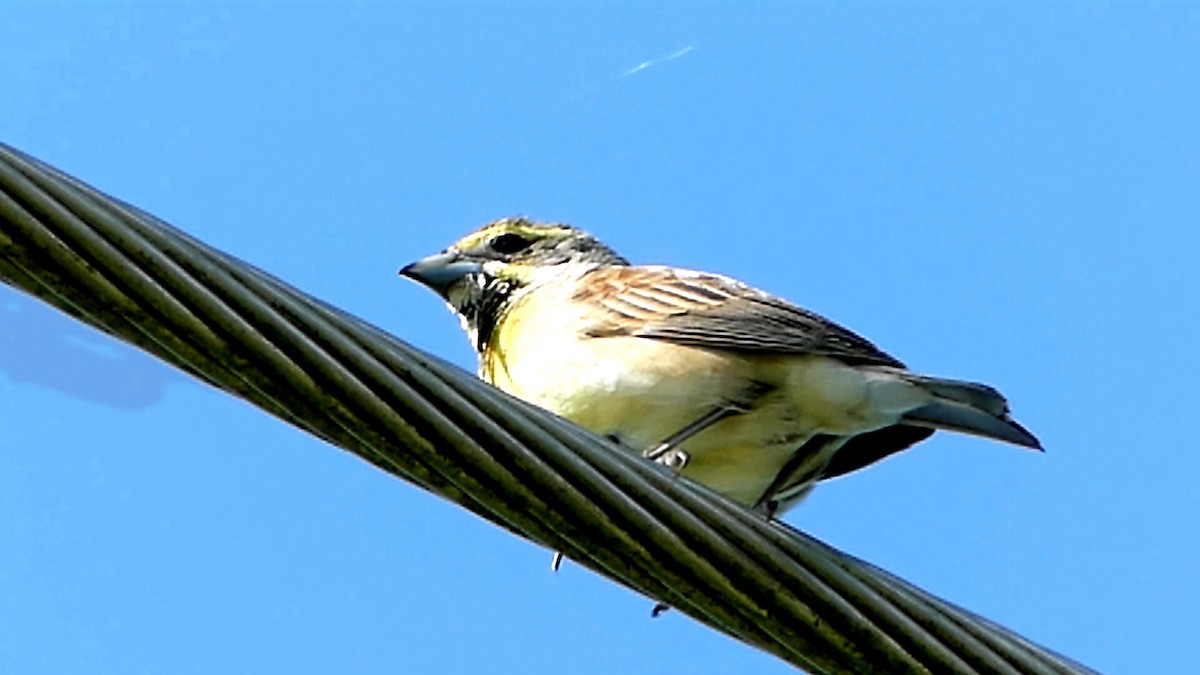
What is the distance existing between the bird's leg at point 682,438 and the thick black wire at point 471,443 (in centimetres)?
194

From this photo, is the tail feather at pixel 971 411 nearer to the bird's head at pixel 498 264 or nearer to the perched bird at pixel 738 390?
the perched bird at pixel 738 390

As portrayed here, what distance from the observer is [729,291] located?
6.12 meters

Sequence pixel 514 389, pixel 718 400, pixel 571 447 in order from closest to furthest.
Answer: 1. pixel 571 447
2. pixel 718 400
3. pixel 514 389

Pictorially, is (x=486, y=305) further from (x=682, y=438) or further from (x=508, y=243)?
(x=682, y=438)

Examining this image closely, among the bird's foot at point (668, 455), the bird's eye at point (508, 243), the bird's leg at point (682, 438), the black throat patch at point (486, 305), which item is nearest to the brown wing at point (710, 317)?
the bird's leg at point (682, 438)

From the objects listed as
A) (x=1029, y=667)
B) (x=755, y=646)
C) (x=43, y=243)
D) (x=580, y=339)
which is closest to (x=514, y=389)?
(x=580, y=339)

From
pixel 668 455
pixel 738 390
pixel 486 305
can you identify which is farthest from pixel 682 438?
pixel 486 305

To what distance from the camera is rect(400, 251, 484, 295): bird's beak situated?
6895 mm

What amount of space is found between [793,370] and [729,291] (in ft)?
1.61

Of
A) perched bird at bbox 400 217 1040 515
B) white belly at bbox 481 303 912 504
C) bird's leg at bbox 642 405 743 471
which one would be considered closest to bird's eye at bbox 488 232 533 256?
perched bird at bbox 400 217 1040 515

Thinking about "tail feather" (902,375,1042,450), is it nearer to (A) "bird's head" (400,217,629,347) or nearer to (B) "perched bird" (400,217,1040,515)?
(B) "perched bird" (400,217,1040,515)

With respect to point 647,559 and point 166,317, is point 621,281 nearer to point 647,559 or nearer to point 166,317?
point 647,559

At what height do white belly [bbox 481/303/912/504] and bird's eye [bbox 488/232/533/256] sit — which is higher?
bird's eye [bbox 488/232/533/256]

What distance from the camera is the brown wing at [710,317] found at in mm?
5719
